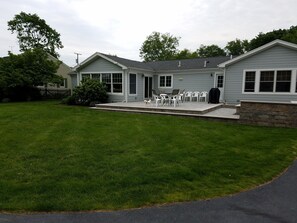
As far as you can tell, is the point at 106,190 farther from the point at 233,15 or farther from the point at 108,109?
the point at 233,15

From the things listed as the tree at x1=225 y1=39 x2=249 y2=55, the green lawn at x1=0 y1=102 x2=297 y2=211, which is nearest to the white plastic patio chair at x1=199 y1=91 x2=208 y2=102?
the green lawn at x1=0 y1=102 x2=297 y2=211

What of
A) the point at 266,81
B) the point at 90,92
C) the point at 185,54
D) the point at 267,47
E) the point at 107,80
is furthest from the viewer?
the point at 185,54

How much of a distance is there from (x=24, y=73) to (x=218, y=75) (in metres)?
16.3

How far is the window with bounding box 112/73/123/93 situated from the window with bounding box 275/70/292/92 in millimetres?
9969

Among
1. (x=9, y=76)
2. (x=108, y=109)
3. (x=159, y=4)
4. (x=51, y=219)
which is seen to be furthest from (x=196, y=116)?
(x=9, y=76)

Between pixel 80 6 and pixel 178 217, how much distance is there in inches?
603

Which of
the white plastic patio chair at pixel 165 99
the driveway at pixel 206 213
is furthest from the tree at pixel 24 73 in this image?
the driveway at pixel 206 213

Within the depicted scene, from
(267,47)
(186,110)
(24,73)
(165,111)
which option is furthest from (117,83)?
(267,47)

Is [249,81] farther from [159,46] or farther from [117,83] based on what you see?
[159,46]

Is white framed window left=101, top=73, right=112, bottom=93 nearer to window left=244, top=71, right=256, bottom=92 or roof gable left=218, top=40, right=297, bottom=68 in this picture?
roof gable left=218, top=40, right=297, bottom=68

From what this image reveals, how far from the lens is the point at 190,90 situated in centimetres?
1720

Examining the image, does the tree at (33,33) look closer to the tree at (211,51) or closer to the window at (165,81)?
the window at (165,81)

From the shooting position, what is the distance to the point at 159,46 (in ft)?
148

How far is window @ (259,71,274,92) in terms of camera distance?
12581mm
